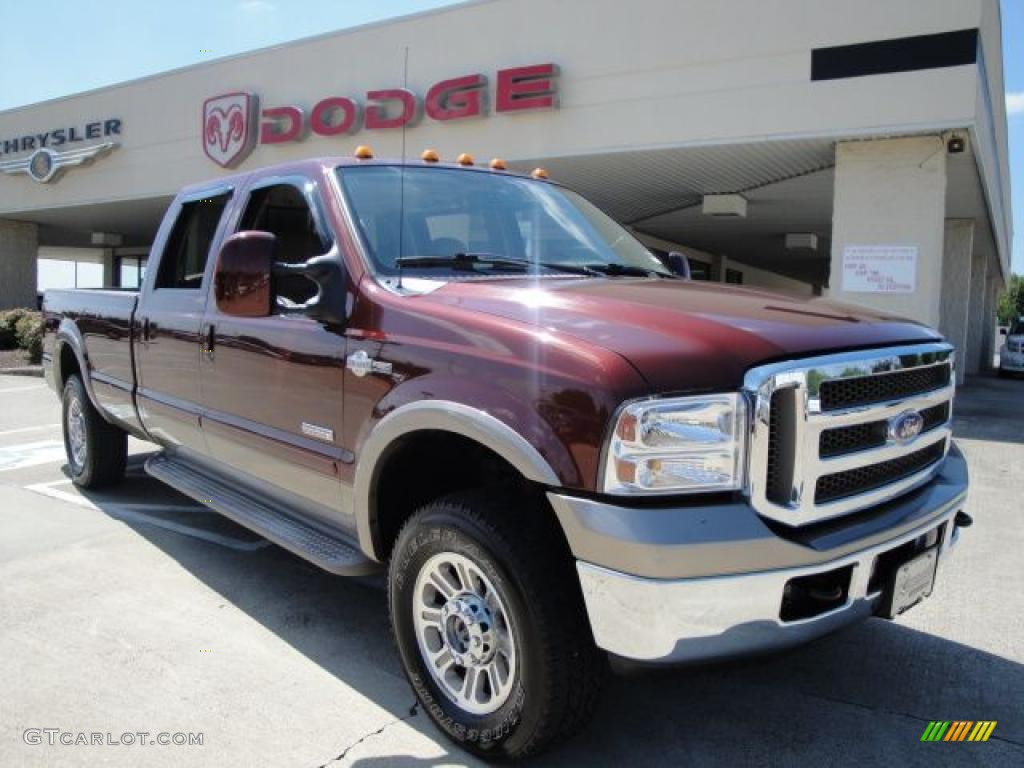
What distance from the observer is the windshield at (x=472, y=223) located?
336cm

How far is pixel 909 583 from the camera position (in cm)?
265

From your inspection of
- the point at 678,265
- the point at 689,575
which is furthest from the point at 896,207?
the point at 689,575

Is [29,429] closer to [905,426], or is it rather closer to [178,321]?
[178,321]

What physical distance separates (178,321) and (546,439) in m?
2.78

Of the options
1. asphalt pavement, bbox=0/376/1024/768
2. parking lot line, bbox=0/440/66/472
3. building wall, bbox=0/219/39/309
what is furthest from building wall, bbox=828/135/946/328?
building wall, bbox=0/219/39/309

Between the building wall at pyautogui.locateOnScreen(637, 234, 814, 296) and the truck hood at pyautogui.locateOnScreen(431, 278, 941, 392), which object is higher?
the building wall at pyautogui.locateOnScreen(637, 234, 814, 296)

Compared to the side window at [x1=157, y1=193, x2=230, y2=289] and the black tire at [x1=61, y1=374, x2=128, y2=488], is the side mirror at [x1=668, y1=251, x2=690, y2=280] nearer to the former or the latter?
the side window at [x1=157, y1=193, x2=230, y2=289]

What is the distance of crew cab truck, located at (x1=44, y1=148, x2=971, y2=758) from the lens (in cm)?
221

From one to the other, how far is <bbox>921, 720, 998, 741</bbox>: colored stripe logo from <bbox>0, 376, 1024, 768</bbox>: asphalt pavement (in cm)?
3

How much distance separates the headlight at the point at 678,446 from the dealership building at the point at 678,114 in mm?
4744

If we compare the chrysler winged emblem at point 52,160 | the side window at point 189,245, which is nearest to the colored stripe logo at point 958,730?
the side window at point 189,245

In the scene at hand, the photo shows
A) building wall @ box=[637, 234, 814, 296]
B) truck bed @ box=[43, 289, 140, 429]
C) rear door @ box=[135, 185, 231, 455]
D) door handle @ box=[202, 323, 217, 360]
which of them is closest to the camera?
door handle @ box=[202, 323, 217, 360]

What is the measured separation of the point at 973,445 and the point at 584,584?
28.2 ft

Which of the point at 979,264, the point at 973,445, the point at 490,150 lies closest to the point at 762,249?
the point at 979,264
